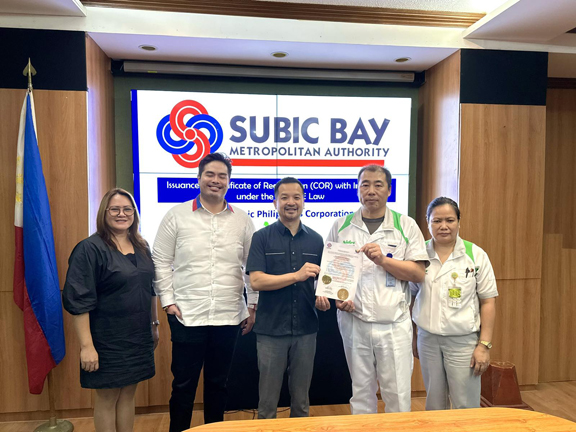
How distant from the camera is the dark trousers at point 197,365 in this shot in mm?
2258

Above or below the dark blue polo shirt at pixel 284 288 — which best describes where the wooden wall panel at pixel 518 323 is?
below

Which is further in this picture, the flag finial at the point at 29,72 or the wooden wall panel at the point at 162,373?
the wooden wall panel at the point at 162,373

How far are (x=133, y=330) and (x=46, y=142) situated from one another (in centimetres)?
167

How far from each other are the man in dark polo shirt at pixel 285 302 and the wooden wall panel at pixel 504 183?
170cm

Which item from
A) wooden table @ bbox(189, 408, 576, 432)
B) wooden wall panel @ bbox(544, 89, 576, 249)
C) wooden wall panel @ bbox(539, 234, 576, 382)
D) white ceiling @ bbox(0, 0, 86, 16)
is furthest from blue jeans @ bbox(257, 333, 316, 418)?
wooden wall panel @ bbox(544, 89, 576, 249)

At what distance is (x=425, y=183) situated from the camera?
3.67 meters

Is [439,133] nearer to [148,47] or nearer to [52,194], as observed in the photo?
[148,47]

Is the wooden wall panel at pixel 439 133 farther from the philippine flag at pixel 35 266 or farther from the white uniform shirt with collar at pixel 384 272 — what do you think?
the philippine flag at pixel 35 266

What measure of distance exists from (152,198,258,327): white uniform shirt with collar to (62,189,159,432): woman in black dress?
0.54 ft

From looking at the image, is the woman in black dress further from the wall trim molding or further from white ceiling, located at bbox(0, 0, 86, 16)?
the wall trim molding

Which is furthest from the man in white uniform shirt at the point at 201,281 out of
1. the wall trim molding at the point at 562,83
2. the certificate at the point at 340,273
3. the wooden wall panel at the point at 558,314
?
the wall trim molding at the point at 562,83

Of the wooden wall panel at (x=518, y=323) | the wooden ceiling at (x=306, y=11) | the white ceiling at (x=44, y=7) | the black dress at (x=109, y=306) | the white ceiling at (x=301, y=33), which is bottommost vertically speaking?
the wooden wall panel at (x=518, y=323)

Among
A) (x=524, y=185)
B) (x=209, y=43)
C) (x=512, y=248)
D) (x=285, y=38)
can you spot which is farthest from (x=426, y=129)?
(x=209, y=43)

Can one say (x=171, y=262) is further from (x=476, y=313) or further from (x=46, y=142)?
(x=476, y=313)
